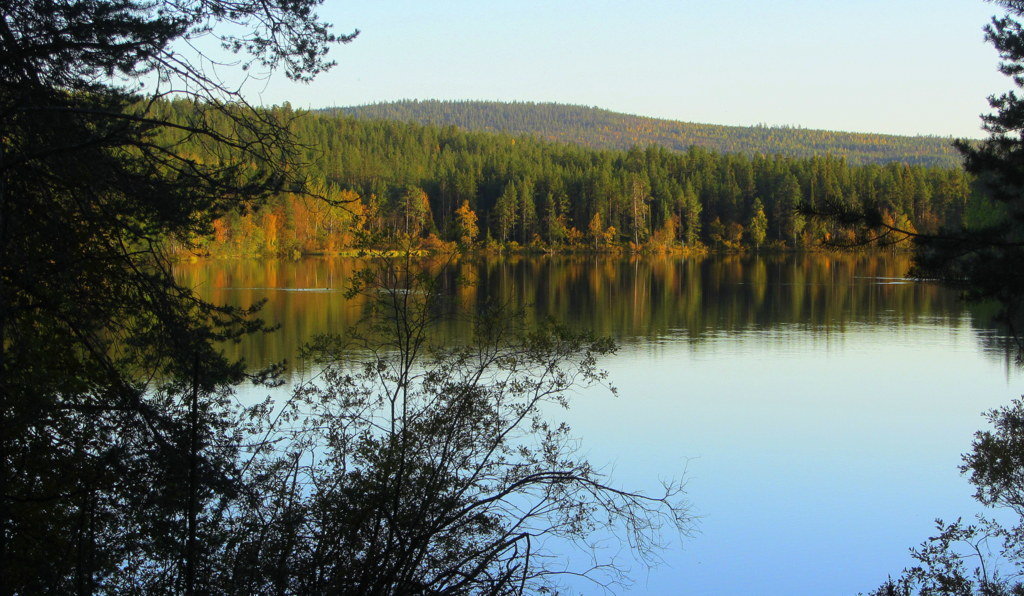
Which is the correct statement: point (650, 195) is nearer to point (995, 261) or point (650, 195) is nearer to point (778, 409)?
point (778, 409)

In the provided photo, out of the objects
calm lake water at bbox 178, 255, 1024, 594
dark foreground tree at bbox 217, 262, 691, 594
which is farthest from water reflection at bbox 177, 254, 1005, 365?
dark foreground tree at bbox 217, 262, 691, 594

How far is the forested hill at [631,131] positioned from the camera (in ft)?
552

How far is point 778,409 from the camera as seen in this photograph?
53.6 feet

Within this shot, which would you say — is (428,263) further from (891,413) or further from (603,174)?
(603,174)

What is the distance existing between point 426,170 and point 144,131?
87.3 meters

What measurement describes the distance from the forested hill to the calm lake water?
138984 millimetres

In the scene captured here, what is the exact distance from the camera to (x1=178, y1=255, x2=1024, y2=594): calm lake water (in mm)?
10188

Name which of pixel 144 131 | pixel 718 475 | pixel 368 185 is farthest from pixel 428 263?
pixel 368 185

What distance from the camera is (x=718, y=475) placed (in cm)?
1255

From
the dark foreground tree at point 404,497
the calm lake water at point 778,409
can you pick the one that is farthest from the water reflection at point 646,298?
the dark foreground tree at point 404,497

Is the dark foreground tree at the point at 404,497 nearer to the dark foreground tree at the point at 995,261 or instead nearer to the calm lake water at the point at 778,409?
the calm lake water at the point at 778,409

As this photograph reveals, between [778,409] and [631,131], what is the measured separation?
Answer: 17267 cm

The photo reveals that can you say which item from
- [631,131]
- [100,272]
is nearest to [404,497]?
[100,272]

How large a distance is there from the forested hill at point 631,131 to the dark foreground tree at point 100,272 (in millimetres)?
159543
